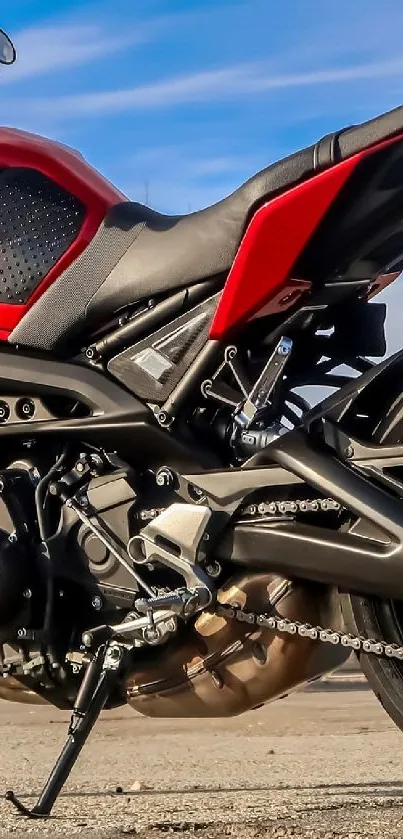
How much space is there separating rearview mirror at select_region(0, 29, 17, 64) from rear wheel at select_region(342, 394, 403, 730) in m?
1.43

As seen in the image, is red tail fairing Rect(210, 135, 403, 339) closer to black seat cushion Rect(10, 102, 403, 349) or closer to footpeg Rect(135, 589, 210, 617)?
black seat cushion Rect(10, 102, 403, 349)

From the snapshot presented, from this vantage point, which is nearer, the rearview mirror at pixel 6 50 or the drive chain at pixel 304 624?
the drive chain at pixel 304 624

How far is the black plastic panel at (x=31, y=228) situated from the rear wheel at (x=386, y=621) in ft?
3.22

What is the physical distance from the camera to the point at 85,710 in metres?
3.09

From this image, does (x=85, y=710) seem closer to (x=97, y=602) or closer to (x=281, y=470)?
(x=97, y=602)

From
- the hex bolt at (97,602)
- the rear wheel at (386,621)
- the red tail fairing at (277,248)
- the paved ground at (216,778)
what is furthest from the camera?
the paved ground at (216,778)

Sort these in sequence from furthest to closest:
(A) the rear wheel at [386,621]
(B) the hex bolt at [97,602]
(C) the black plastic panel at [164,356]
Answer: (B) the hex bolt at [97,602]
(C) the black plastic panel at [164,356]
(A) the rear wheel at [386,621]

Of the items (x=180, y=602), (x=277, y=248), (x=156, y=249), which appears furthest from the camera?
(x=156, y=249)

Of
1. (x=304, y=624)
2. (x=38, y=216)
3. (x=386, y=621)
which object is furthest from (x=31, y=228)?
(x=386, y=621)

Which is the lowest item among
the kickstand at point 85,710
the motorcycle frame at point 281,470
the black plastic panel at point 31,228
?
the kickstand at point 85,710

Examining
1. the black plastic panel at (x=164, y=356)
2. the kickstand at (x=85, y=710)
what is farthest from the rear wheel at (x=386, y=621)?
the kickstand at (x=85, y=710)

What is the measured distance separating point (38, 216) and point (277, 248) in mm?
737

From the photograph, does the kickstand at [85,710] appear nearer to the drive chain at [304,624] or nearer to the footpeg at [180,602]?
the footpeg at [180,602]

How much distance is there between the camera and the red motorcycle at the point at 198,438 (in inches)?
111
